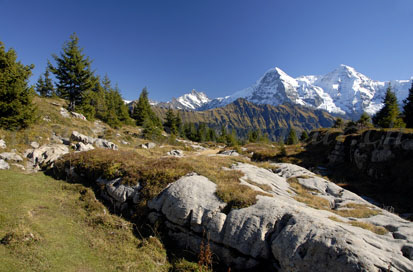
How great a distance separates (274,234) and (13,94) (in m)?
27.1

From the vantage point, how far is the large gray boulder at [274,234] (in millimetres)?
5637

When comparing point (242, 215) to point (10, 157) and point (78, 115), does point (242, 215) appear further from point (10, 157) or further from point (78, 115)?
point (78, 115)

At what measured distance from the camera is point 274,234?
7266mm

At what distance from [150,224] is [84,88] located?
37602 mm

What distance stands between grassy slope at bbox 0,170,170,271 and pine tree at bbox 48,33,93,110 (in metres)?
Answer: 29.8

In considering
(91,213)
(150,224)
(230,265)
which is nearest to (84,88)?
(91,213)

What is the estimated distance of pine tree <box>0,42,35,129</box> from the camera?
1856cm

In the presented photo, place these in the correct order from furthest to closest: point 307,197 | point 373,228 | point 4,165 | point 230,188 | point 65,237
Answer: point 4,165, point 307,197, point 230,188, point 373,228, point 65,237

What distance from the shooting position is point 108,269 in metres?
6.70

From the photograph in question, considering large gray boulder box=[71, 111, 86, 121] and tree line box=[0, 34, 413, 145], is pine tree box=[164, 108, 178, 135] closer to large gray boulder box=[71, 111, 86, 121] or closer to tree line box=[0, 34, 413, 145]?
tree line box=[0, 34, 413, 145]

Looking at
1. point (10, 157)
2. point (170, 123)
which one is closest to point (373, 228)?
point (10, 157)

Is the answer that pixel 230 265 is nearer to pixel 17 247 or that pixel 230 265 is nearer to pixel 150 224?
pixel 150 224

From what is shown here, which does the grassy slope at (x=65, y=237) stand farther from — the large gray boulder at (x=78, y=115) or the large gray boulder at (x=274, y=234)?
the large gray boulder at (x=78, y=115)

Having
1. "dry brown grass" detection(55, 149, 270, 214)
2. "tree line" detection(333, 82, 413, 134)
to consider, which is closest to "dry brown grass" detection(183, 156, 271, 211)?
"dry brown grass" detection(55, 149, 270, 214)
